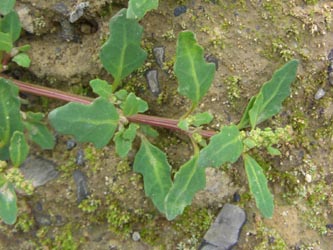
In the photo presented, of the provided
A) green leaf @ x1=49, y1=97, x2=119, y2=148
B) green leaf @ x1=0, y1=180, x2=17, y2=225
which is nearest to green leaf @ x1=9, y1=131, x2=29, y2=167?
green leaf @ x1=0, y1=180, x2=17, y2=225

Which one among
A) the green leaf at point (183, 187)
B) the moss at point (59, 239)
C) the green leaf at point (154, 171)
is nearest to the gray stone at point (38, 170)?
the moss at point (59, 239)

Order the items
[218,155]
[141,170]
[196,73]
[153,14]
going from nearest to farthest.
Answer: [218,155]
[196,73]
[141,170]
[153,14]

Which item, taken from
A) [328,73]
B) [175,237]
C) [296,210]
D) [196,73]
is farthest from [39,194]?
[328,73]

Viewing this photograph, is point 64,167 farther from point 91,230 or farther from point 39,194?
point 91,230

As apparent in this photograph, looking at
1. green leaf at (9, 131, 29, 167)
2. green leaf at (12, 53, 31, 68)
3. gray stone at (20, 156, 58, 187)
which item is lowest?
gray stone at (20, 156, 58, 187)

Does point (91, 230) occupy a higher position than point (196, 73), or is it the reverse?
point (196, 73)

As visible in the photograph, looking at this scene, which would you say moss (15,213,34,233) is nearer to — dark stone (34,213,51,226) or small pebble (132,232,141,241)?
dark stone (34,213,51,226)
